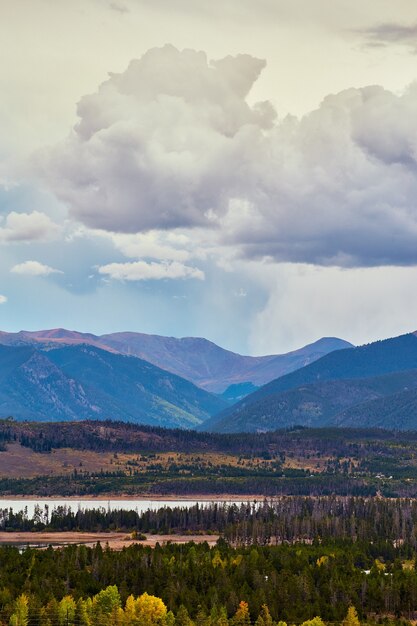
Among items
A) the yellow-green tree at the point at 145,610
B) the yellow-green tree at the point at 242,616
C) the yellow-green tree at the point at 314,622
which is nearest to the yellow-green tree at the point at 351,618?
the yellow-green tree at the point at 314,622

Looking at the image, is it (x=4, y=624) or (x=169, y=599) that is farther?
(x=169, y=599)

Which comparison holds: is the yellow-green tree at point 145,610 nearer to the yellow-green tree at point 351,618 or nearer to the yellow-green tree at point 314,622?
the yellow-green tree at point 314,622

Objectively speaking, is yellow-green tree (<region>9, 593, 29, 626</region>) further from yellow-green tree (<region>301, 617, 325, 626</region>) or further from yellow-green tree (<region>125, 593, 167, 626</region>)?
yellow-green tree (<region>301, 617, 325, 626</region>)

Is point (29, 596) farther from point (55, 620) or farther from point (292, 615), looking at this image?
point (292, 615)

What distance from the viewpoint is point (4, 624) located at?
181500mm

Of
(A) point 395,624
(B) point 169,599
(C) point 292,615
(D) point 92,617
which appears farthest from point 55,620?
(A) point 395,624

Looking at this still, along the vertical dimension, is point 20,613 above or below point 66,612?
above

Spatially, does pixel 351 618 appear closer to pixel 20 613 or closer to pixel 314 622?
pixel 314 622

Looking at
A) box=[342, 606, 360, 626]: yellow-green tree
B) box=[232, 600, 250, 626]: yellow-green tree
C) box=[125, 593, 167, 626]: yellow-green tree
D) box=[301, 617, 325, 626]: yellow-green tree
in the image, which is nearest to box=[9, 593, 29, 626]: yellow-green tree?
box=[125, 593, 167, 626]: yellow-green tree

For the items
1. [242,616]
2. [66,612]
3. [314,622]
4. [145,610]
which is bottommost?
[242,616]

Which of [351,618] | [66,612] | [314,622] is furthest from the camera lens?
[351,618]

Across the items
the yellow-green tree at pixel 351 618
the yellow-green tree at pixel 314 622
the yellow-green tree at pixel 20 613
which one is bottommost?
the yellow-green tree at pixel 351 618

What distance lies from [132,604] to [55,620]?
13.4m

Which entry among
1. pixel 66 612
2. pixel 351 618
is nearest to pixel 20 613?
pixel 66 612
